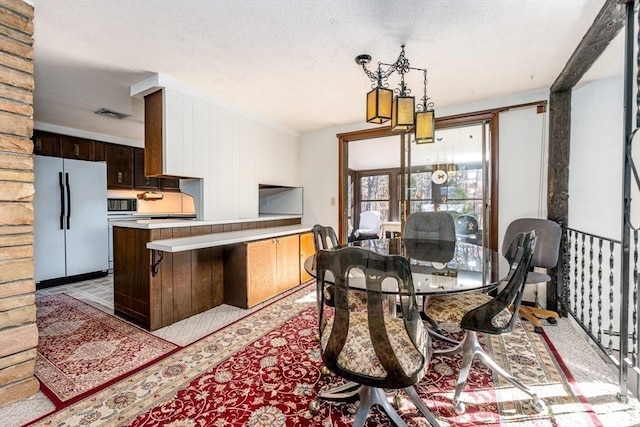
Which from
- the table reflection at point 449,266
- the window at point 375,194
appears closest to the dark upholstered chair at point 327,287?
the table reflection at point 449,266

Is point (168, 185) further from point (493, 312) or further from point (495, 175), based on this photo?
point (493, 312)

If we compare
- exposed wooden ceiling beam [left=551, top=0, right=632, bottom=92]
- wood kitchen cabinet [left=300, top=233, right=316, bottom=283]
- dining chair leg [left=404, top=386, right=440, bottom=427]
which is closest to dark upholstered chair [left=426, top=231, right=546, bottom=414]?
dining chair leg [left=404, top=386, right=440, bottom=427]

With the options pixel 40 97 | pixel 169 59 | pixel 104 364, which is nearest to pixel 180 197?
pixel 40 97

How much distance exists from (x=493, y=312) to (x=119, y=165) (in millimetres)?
5757

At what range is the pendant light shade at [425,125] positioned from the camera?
225 cm

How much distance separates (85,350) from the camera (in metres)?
2.28

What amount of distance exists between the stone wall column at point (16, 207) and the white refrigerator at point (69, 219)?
108 inches

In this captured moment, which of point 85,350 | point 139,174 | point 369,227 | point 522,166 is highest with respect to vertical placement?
point 139,174

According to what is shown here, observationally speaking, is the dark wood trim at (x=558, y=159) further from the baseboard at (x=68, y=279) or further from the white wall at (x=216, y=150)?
the baseboard at (x=68, y=279)

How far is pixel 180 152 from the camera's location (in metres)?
3.01

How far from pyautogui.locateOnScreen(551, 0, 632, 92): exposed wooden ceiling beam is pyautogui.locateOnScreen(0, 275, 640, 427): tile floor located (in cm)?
223

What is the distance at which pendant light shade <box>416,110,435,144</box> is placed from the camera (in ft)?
7.39

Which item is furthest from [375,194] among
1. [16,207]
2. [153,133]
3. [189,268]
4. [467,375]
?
[16,207]

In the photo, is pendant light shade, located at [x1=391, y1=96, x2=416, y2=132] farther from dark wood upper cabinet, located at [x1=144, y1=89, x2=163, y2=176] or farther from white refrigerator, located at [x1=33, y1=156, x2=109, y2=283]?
white refrigerator, located at [x1=33, y1=156, x2=109, y2=283]
